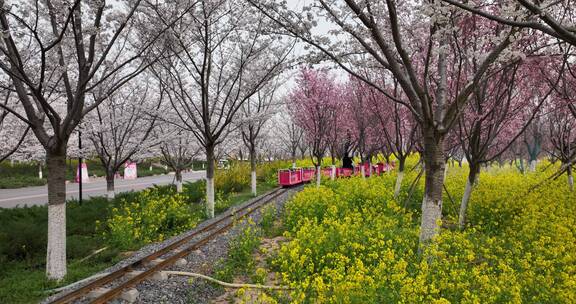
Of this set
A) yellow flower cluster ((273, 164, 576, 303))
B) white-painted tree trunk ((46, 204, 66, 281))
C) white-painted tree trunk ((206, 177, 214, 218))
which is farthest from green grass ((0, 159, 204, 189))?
yellow flower cluster ((273, 164, 576, 303))

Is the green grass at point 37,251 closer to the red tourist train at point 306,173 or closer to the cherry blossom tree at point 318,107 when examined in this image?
the cherry blossom tree at point 318,107

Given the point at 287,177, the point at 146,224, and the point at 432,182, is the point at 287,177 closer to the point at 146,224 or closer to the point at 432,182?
the point at 146,224

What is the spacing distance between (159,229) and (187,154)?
36.8 ft

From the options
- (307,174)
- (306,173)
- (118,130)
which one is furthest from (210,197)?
(307,174)

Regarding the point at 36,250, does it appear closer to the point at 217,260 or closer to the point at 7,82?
the point at 217,260

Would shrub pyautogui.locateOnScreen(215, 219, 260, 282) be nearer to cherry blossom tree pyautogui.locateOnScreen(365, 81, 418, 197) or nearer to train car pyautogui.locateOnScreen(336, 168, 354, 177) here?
cherry blossom tree pyautogui.locateOnScreen(365, 81, 418, 197)

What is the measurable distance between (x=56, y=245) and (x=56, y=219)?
48cm

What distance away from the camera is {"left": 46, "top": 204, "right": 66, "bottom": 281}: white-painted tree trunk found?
6363 mm

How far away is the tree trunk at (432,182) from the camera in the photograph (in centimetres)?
603

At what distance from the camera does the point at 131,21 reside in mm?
9297

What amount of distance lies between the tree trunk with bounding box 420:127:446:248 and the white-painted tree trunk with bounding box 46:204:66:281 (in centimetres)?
659

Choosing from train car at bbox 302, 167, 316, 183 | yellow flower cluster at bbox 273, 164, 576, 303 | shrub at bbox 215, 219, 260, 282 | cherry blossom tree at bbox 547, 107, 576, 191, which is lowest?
shrub at bbox 215, 219, 260, 282

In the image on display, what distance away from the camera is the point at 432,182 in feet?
20.0

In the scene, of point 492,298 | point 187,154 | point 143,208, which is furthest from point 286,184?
point 492,298
